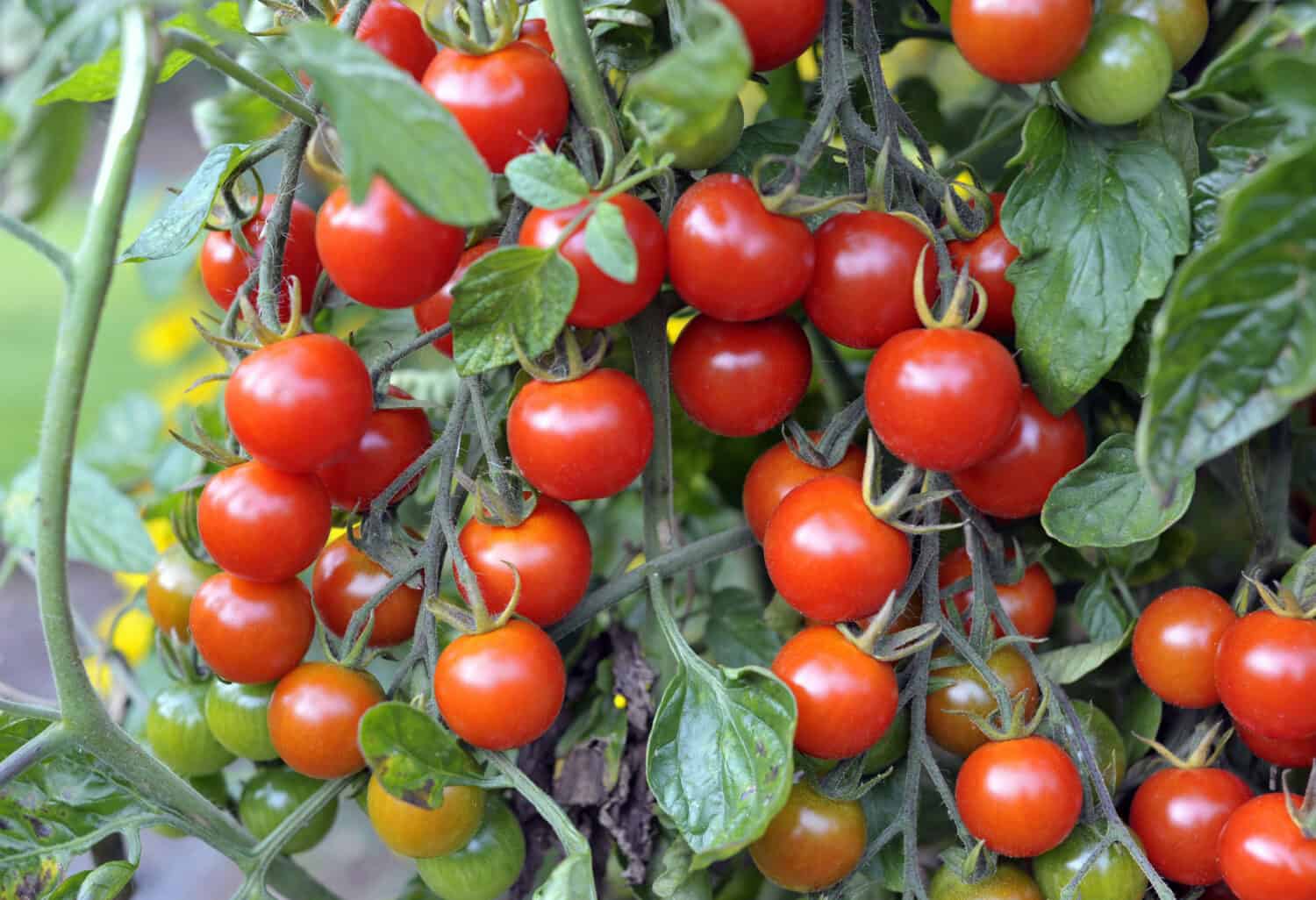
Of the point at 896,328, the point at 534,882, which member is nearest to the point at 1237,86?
the point at 896,328

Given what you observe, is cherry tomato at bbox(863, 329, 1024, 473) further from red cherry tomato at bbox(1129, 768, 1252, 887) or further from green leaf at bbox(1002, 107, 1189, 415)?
red cherry tomato at bbox(1129, 768, 1252, 887)

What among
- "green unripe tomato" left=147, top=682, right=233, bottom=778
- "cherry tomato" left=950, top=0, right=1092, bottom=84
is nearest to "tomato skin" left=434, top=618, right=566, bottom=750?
"green unripe tomato" left=147, top=682, right=233, bottom=778

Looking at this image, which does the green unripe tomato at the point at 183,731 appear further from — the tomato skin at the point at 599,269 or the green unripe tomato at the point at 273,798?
the tomato skin at the point at 599,269

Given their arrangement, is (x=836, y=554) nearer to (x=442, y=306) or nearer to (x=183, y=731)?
(x=442, y=306)

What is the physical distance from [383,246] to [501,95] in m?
0.08

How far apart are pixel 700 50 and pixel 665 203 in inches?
5.4

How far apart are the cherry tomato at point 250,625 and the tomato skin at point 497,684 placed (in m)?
0.10

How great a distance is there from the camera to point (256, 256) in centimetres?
59

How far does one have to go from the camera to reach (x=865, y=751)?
23.3 inches

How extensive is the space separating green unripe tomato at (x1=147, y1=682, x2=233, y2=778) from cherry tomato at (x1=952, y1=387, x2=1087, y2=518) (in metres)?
0.45

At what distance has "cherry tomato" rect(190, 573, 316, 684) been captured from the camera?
0.57 meters

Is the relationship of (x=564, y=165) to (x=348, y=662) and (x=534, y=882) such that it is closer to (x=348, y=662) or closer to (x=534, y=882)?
(x=348, y=662)

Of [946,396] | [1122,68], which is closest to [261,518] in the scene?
[946,396]

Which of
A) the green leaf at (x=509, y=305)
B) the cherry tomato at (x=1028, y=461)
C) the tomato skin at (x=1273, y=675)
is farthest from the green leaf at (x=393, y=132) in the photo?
the tomato skin at (x=1273, y=675)
